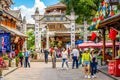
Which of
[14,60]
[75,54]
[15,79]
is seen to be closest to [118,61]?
[15,79]

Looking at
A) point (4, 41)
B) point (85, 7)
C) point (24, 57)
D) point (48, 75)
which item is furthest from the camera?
point (85, 7)

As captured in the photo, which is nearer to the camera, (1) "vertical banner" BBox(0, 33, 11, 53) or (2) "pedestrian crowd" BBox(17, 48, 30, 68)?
(1) "vertical banner" BBox(0, 33, 11, 53)

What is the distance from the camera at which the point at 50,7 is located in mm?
93312

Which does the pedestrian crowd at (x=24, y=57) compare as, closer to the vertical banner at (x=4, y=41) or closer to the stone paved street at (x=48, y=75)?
the vertical banner at (x=4, y=41)

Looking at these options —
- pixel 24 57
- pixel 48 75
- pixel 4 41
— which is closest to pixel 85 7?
pixel 24 57

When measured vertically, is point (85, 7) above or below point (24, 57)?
above

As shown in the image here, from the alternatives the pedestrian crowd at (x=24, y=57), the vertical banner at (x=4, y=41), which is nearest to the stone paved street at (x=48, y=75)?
the vertical banner at (x=4, y=41)

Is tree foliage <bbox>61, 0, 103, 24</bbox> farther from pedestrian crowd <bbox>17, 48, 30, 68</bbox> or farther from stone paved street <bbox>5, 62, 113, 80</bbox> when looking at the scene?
stone paved street <bbox>5, 62, 113, 80</bbox>

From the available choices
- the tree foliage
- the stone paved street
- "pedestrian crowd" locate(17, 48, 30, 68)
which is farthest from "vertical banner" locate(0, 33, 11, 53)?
the tree foliage

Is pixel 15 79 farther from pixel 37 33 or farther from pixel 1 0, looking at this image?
pixel 37 33

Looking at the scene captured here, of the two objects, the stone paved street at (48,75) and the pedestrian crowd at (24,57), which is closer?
the stone paved street at (48,75)

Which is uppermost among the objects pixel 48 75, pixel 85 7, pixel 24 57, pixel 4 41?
pixel 85 7

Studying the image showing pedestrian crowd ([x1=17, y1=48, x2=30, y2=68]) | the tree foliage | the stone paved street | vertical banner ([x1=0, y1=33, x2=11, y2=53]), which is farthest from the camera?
the tree foliage

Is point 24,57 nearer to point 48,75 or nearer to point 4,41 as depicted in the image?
point 4,41
